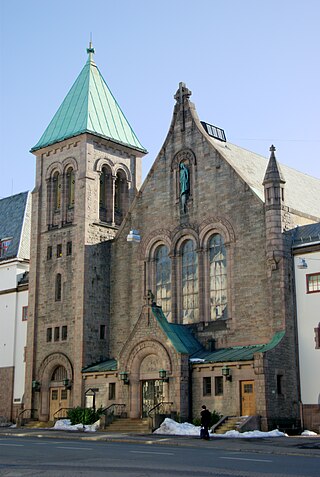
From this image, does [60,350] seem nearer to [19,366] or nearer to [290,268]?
[19,366]

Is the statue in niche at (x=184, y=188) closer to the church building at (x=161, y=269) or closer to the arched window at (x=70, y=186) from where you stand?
the church building at (x=161, y=269)

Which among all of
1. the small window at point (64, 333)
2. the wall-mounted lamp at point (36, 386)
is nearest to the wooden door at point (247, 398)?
the small window at point (64, 333)

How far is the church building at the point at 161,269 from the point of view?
42500 mm

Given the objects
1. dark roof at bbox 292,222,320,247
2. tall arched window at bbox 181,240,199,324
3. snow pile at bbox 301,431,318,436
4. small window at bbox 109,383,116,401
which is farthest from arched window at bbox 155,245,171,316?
snow pile at bbox 301,431,318,436

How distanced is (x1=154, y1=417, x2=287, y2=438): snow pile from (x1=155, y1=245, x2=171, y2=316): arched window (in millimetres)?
10107

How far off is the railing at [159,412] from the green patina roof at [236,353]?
3.26 metres

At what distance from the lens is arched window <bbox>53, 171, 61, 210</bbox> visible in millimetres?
56094

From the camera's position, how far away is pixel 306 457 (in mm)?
25672

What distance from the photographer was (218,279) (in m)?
46.6

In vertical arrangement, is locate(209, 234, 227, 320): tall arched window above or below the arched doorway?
above

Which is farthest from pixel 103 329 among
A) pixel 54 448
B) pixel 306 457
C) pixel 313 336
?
pixel 306 457

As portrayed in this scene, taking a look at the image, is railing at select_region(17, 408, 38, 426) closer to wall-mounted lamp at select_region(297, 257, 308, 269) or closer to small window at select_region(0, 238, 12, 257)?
small window at select_region(0, 238, 12, 257)

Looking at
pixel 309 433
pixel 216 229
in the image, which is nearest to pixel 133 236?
pixel 216 229

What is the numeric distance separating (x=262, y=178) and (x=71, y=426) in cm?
2115
